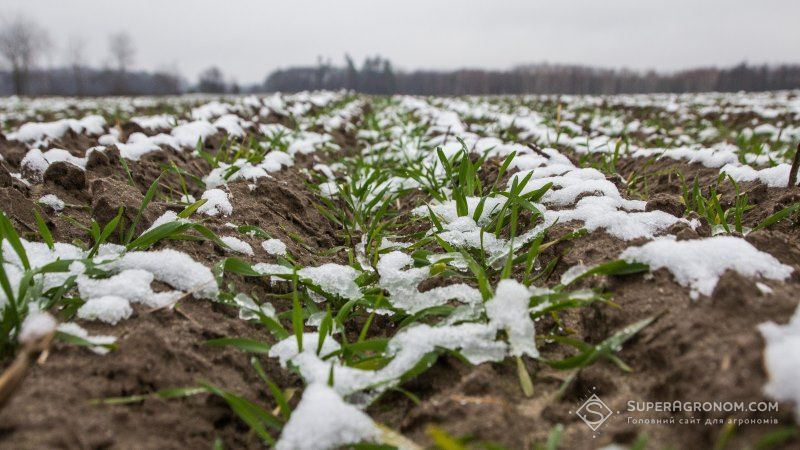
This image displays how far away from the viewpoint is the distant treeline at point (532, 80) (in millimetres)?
57125

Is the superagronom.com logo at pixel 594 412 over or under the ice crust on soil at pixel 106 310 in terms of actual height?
under

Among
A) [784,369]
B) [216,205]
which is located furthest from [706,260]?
[216,205]

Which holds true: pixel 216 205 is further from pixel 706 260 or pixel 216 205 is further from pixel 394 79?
pixel 394 79

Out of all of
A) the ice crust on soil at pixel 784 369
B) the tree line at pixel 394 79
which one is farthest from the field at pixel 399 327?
the tree line at pixel 394 79

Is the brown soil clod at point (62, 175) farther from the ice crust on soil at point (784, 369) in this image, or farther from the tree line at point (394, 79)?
the tree line at point (394, 79)

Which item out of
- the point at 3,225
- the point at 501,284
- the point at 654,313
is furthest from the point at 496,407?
the point at 3,225

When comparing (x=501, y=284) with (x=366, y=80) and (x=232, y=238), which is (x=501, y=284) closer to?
(x=232, y=238)

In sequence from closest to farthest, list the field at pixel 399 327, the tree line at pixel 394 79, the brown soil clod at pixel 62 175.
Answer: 1. the field at pixel 399 327
2. the brown soil clod at pixel 62 175
3. the tree line at pixel 394 79

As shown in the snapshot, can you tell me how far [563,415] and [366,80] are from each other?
7483 centimetres

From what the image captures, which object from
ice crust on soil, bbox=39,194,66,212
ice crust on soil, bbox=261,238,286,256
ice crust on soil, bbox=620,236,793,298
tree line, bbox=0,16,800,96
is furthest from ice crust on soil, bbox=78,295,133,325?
tree line, bbox=0,16,800,96

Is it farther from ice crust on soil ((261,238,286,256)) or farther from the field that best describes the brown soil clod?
ice crust on soil ((261,238,286,256))

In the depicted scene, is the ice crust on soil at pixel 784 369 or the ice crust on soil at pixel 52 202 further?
the ice crust on soil at pixel 52 202

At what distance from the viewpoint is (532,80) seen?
2852 inches

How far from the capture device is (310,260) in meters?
2.22
